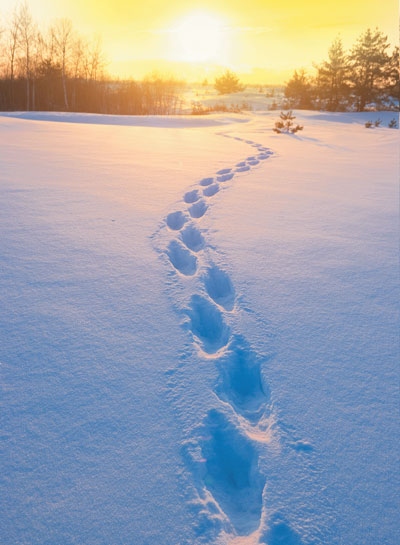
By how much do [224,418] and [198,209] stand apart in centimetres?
228

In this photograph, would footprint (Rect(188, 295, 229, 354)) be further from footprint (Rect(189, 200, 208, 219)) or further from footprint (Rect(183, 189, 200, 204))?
footprint (Rect(183, 189, 200, 204))

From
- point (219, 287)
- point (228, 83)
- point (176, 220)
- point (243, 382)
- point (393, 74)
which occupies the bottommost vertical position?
point (243, 382)

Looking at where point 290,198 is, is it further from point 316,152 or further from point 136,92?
point 136,92

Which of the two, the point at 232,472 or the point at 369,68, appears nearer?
the point at 232,472

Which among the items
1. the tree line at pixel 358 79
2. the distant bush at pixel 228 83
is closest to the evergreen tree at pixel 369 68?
the tree line at pixel 358 79

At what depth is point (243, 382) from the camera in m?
1.46

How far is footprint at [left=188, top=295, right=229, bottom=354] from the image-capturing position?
163 centimetres

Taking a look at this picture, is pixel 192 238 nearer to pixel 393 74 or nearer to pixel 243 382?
pixel 243 382

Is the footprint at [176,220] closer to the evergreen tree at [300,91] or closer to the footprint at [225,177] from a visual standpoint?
the footprint at [225,177]

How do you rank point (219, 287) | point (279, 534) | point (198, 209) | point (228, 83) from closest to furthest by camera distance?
point (279, 534), point (219, 287), point (198, 209), point (228, 83)

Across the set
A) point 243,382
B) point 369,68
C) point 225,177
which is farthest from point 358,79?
point 243,382

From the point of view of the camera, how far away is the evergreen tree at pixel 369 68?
18.9 metres

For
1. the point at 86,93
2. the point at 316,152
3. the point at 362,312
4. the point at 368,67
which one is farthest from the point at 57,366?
the point at 86,93

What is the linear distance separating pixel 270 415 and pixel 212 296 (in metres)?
0.83
